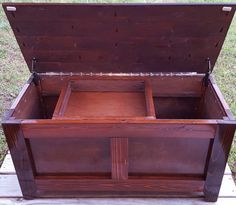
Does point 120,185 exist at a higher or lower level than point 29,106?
lower

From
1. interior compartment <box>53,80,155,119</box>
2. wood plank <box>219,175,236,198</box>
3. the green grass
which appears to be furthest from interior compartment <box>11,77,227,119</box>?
the green grass

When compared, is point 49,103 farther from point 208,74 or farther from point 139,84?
point 208,74

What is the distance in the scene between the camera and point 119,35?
4.36 feet

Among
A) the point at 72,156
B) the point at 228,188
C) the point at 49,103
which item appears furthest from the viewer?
the point at 49,103

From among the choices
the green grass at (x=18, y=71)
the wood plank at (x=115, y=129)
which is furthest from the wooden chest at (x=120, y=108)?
the green grass at (x=18, y=71)

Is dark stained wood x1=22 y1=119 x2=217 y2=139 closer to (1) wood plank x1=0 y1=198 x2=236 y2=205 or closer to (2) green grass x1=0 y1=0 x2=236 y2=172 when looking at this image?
(1) wood plank x1=0 y1=198 x2=236 y2=205

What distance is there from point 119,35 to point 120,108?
0.38 metres

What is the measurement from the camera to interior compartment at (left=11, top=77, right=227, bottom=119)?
4.77 feet

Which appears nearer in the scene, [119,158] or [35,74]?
[119,158]

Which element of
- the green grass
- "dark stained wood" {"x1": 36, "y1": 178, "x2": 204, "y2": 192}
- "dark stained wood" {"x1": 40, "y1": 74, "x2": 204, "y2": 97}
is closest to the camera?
"dark stained wood" {"x1": 36, "y1": 178, "x2": 204, "y2": 192}

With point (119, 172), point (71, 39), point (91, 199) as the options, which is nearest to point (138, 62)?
point (71, 39)

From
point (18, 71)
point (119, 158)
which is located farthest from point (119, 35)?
point (18, 71)

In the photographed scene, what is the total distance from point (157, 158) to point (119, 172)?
182 millimetres

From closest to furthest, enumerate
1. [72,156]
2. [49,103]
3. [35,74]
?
[72,156] → [35,74] → [49,103]
